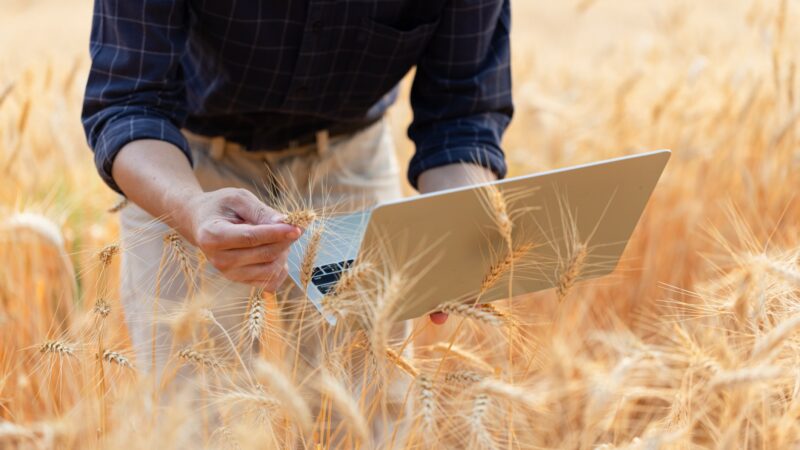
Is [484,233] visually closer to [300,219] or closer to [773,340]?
[300,219]

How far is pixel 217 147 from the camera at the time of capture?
1.64 meters

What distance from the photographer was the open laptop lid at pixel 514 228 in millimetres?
1002

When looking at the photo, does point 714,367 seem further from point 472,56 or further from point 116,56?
point 116,56

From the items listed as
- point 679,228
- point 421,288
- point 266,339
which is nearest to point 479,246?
point 421,288

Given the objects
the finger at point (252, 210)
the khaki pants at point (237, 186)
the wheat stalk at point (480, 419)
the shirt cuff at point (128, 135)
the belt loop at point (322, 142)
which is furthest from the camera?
the belt loop at point (322, 142)

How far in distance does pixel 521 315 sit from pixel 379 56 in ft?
2.52

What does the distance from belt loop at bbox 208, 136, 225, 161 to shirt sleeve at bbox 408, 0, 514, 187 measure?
37 centimetres

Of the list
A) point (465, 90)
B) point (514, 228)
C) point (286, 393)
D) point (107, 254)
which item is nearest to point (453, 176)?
point (465, 90)

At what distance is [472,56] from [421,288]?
660 mm

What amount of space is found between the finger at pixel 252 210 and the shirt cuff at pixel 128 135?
0.88 feet

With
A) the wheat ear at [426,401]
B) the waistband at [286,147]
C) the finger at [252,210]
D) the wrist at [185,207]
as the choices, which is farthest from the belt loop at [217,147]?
the wheat ear at [426,401]

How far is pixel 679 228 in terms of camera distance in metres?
2.40

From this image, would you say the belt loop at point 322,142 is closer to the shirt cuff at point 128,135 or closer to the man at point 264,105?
the man at point 264,105

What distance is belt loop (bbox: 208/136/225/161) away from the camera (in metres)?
1.63
